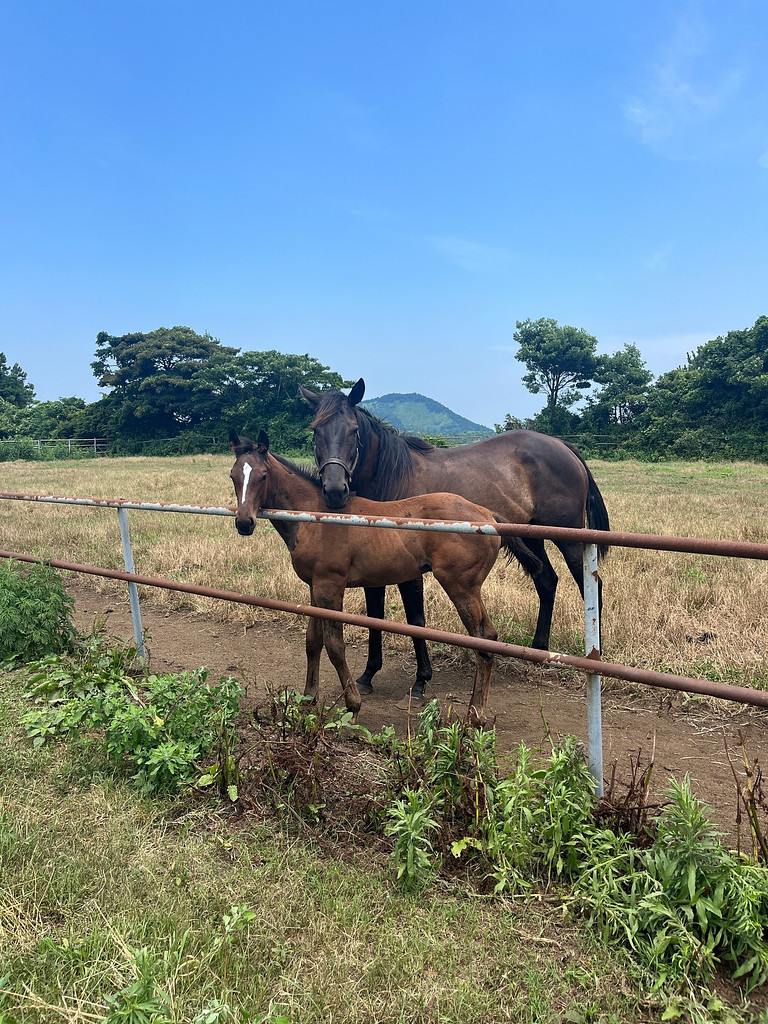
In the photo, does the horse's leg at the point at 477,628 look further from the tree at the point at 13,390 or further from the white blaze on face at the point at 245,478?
the tree at the point at 13,390

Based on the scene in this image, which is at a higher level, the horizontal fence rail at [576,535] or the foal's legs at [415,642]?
the horizontal fence rail at [576,535]

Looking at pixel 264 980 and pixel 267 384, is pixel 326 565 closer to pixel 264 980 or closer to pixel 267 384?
pixel 264 980

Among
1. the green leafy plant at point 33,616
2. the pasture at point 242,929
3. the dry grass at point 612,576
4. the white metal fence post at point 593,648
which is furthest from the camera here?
the dry grass at point 612,576

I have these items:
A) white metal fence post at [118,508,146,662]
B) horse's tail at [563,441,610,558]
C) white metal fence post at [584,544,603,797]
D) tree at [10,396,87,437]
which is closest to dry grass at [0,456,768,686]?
horse's tail at [563,441,610,558]

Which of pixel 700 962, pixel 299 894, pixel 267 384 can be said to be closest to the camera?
pixel 700 962

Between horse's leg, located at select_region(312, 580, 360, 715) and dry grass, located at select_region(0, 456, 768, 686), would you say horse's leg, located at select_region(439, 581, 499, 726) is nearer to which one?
horse's leg, located at select_region(312, 580, 360, 715)

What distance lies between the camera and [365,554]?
382 cm

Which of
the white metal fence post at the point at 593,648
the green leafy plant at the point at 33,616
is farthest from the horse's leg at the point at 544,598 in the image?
the green leafy plant at the point at 33,616

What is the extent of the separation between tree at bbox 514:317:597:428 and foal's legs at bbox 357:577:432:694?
39.9 metres

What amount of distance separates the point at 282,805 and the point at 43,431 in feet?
201

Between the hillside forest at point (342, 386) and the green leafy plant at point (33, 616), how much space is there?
32.4 meters

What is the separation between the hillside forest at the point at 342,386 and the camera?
32062mm

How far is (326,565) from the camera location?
379 cm

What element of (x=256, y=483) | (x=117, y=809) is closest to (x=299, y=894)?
(x=117, y=809)
